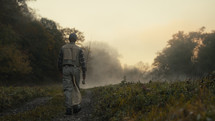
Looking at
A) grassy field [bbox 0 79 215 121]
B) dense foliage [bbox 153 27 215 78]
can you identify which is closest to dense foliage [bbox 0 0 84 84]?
grassy field [bbox 0 79 215 121]

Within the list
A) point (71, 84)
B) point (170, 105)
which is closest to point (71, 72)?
point (71, 84)

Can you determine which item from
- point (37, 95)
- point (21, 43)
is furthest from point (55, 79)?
point (37, 95)

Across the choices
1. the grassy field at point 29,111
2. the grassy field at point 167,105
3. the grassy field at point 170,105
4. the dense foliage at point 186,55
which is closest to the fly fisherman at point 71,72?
the grassy field at point 29,111

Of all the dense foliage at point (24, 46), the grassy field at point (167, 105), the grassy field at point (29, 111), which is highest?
Answer: the dense foliage at point (24, 46)

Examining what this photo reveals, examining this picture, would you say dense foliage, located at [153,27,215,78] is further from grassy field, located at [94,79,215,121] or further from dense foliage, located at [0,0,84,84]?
grassy field, located at [94,79,215,121]

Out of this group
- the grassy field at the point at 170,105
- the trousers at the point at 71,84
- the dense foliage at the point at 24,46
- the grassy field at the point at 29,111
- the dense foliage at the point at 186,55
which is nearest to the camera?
the grassy field at the point at 170,105

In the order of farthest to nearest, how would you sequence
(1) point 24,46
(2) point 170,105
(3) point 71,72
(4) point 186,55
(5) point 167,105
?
(4) point 186,55 → (1) point 24,46 → (3) point 71,72 → (2) point 170,105 → (5) point 167,105

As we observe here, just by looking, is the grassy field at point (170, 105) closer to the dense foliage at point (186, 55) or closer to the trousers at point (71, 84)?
the trousers at point (71, 84)

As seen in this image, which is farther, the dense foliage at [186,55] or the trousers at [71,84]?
the dense foliage at [186,55]

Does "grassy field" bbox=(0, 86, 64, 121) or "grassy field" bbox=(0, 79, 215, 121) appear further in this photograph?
"grassy field" bbox=(0, 86, 64, 121)

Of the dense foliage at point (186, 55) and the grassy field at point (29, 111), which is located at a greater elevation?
the dense foliage at point (186, 55)

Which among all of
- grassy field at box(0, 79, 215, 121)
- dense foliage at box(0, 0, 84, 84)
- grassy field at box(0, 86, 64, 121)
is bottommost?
grassy field at box(0, 86, 64, 121)

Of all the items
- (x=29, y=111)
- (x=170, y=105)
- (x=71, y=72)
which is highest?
(x=71, y=72)

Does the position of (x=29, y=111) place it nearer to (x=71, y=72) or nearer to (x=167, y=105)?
(x=71, y=72)
